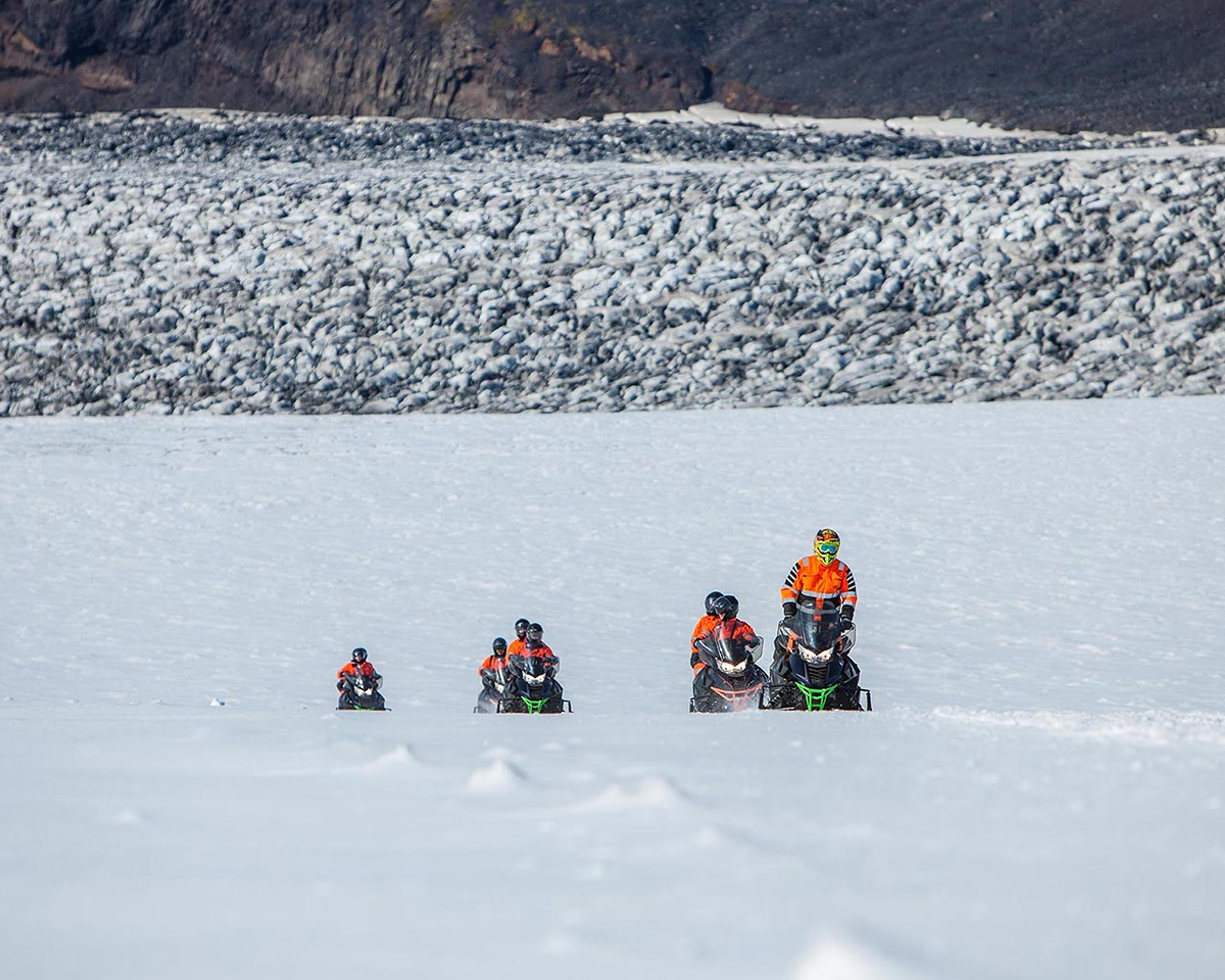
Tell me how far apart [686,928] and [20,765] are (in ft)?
7.09

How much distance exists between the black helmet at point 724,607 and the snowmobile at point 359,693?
1995 mm

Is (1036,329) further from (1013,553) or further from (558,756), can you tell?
(558,756)

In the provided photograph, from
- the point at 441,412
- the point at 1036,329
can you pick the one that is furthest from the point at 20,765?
the point at 1036,329

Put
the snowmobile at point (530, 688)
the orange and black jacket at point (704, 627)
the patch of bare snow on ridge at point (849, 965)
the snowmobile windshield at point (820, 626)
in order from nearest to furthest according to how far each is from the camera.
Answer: the patch of bare snow on ridge at point (849, 965)
the snowmobile windshield at point (820, 626)
the orange and black jacket at point (704, 627)
the snowmobile at point (530, 688)

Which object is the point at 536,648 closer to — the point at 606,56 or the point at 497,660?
the point at 497,660

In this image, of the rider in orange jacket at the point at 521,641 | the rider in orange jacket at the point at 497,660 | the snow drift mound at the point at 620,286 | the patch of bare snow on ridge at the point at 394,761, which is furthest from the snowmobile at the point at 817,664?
the snow drift mound at the point at 620,286

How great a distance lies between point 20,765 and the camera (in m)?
3.51

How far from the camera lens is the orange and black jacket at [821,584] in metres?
6.02

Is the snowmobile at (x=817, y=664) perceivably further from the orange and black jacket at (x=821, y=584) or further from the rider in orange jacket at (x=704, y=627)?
the rider in orange jacket at (x=704, y=627)

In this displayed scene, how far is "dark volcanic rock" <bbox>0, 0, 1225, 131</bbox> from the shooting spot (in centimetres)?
2662

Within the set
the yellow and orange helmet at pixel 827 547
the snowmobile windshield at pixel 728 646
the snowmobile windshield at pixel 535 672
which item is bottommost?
the snowmobile windshield at pixel 535 672

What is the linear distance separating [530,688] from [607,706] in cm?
92

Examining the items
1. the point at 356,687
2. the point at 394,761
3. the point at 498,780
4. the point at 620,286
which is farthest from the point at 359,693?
the point at 620,286

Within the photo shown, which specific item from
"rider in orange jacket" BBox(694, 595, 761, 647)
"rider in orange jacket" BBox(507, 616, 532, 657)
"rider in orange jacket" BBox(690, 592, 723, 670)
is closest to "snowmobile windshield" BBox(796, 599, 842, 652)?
"rider in orange jacket" BBox(694, 595, 761, 647)
